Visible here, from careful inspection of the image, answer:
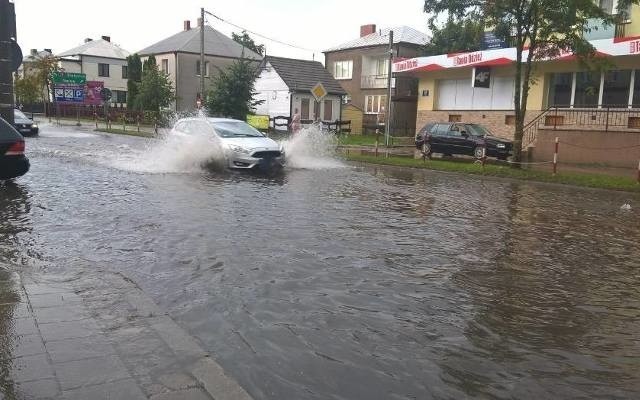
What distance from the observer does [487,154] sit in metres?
23.7

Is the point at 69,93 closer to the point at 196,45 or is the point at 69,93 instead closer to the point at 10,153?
the point at 196,45

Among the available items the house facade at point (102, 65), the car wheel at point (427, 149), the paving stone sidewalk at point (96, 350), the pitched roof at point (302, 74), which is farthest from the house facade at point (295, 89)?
the paving stone sidewalk at point (96, 350)

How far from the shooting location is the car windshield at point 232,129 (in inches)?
717

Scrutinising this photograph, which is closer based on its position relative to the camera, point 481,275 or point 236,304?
point 236,304

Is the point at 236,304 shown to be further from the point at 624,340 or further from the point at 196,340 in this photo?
the point at 624,340

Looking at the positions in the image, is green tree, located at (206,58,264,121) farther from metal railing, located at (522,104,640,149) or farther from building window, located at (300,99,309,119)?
metal railing, located at (522,104,640,149)

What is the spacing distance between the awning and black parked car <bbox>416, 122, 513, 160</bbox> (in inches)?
160

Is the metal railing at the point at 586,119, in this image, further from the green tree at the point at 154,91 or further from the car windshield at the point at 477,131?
the green tree at the point at 154,91

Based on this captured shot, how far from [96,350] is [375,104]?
150 ft

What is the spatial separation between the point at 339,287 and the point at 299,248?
1.75 metres

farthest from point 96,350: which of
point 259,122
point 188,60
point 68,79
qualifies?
point 68,79

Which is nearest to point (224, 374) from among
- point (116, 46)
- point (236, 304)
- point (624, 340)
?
point (236, 304)

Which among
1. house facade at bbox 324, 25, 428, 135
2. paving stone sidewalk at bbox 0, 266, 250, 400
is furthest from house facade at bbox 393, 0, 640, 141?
paving stone sidewalk at bbox 0, 266, 250, 400

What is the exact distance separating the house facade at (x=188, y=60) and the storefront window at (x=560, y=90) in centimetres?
3260
